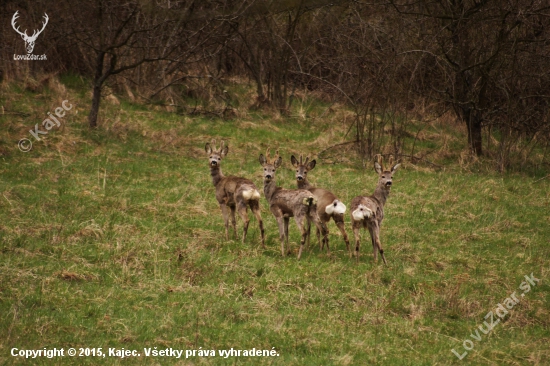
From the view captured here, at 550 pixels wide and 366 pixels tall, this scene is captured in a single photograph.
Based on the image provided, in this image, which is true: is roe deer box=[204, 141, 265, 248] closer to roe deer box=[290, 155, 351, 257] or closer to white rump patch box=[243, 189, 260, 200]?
white rump patch box=[243, 189, 260, 200]

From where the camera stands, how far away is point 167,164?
51.1ft

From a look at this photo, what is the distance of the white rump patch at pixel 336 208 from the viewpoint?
10578 millimetres

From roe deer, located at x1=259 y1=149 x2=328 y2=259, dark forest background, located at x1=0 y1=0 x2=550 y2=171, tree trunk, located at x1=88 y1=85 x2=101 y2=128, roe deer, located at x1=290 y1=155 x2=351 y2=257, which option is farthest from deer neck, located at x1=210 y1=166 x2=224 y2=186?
tree trunk, located at x1=88 y1=85 x2=101 y2=128

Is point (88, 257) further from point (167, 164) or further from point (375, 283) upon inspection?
point (167, 164)

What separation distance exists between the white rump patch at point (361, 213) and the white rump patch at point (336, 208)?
183mm

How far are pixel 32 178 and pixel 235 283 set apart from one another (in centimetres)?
569

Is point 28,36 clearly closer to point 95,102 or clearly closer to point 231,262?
point 95,102

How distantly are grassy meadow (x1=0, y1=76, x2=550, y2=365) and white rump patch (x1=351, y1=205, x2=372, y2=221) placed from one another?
2.16ft

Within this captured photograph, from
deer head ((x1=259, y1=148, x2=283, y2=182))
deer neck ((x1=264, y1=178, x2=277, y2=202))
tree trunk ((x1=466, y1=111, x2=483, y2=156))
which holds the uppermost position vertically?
tree trunk ((x1=466, y1=111, x2=483, y2=156))
